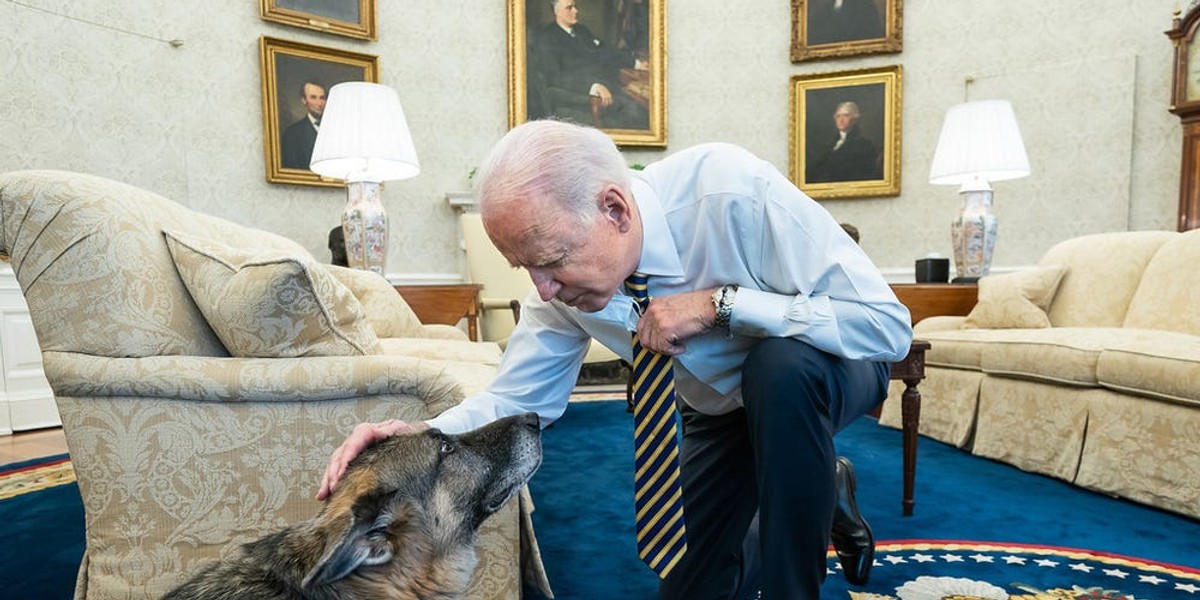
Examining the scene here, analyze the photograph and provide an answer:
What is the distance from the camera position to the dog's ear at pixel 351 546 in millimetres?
922

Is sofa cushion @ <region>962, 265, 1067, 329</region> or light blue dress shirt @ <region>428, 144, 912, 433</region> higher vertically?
light blue dress shirt @ <region>428, 144, 912, 433</region>

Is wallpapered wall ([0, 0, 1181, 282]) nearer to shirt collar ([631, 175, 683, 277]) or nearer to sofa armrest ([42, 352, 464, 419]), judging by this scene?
sofa armrest ([42, 352, 464, 419])

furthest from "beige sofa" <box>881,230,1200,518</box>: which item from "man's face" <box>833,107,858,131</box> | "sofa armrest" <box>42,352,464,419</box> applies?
"sofa armrest" <box>42,352,464,419</box>

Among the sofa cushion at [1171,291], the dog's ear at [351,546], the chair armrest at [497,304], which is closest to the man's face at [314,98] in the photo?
the chair armrest at [497,304]

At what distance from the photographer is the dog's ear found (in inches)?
36.3

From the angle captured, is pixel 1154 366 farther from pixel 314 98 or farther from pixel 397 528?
pixel 314 98

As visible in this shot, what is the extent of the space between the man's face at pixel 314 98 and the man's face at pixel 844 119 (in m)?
4.12

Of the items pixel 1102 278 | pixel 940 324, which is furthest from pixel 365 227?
pixel 1102 278

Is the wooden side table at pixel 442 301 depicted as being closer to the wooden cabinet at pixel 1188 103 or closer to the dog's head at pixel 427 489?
the dog's head at pixel 427 489

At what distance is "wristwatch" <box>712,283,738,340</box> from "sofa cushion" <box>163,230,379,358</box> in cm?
91

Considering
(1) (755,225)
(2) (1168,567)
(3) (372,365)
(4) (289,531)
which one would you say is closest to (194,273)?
(3) (372,365)

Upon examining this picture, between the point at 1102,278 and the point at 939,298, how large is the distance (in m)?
0.84

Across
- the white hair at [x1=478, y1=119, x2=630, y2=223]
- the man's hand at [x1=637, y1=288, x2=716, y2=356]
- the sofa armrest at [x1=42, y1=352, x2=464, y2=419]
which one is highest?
the white hair at [x1=478, y1=119, x2=630, y2=223]

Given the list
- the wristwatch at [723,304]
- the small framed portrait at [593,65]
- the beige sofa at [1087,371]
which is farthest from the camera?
the small framed portrait at [593,65]
